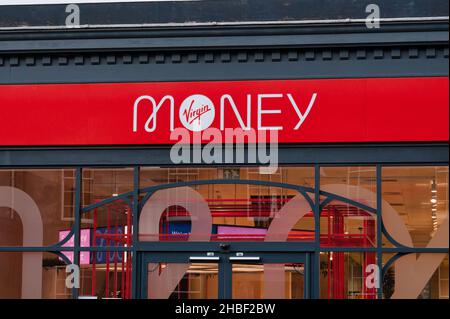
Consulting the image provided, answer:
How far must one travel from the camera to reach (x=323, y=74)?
12.9 meters

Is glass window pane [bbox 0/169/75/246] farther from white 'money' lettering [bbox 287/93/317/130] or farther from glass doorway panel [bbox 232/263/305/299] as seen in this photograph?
white 'money' lettering [bbox 287/93/317/130]

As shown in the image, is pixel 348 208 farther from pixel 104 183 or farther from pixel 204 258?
pixel 104 183

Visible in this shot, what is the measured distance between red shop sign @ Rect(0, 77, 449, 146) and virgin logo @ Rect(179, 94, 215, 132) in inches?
0.6

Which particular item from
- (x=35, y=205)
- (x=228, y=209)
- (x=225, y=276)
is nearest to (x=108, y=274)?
(x=35, y=205)

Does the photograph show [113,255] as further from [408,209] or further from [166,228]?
[408,209]

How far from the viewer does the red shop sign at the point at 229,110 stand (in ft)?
41.6

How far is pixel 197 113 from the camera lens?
13.0 metres

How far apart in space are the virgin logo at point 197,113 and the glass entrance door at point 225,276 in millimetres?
1821

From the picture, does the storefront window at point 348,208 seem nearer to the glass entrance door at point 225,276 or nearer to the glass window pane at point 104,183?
the glass entrance door at point 225,276

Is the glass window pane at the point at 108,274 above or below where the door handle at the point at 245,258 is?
below

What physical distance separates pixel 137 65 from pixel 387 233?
424 centimetres

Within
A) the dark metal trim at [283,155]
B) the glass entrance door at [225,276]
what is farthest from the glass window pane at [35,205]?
the glass entrance door at [225,276]

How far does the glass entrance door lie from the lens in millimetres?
12805

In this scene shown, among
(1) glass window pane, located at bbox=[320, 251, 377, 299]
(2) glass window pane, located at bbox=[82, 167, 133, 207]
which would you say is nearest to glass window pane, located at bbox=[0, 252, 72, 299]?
(2) glass window pane, located at bbox=[82, 167, 133, 207]
